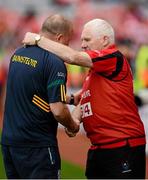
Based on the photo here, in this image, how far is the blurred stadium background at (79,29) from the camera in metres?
11.0

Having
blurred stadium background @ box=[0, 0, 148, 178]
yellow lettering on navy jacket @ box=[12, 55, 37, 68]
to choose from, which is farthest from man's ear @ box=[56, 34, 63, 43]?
blurred stadium background @ box=[0, 0, 148, 178]

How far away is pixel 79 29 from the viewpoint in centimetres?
1306

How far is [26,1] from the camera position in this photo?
14352mm

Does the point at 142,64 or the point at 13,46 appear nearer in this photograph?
the point at 142,64

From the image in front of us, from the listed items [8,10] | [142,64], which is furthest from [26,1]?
[142,64]

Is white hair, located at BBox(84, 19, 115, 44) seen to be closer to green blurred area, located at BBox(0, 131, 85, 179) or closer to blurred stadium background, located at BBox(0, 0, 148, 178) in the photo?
green blurred area, located at BBox(0, 131, 85, 179)

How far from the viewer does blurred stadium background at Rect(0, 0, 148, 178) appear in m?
11.0

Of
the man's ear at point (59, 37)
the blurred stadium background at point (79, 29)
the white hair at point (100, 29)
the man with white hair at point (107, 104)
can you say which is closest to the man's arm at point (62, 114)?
the man with white hair at point (107, 104)

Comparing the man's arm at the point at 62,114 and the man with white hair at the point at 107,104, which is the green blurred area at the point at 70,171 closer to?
the man with white hair at the point at 107,104

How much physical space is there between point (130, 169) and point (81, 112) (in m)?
0.63

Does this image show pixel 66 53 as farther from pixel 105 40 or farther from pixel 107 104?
pixel 107 104

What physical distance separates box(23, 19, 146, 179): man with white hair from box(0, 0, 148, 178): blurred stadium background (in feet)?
10.7

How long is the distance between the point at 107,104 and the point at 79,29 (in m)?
7.52

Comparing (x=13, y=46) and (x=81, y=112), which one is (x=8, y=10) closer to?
(x=13, y=46)
